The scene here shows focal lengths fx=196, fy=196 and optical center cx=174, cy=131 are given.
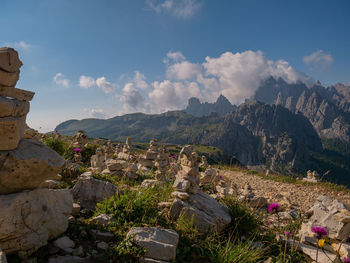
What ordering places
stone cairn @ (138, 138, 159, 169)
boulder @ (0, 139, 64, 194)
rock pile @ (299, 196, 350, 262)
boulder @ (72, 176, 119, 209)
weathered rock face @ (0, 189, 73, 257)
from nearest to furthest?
weathered rock face @ (0, 189, 73, 257)
boulder @ (0, 139, 64, 194)
rock pile @ (299, 196, 350, 262)
boulder @ (72, 176, 119, 209)
stone cairn @ (138, 138, 159, 169)

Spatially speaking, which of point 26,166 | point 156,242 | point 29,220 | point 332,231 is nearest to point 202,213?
point 156,242

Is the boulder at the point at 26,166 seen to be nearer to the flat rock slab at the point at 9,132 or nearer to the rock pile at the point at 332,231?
the flat rock slab at the point at 9,132

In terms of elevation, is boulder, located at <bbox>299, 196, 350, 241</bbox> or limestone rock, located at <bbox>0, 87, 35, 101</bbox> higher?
limestone rock, located at <bbox>0, 87, 35, 101</bbox>

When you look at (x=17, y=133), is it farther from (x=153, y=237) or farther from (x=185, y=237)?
(x=185, y=237)

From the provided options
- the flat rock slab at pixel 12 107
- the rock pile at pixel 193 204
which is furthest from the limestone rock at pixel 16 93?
the rock pile at pixel 193 204

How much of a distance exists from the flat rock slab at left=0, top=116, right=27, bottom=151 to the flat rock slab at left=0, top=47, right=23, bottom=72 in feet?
3.02

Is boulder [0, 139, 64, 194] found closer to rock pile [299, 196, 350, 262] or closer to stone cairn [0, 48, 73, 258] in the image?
stone cairn [0, 48, 73, 258]

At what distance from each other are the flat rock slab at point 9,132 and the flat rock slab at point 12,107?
9 centimetres

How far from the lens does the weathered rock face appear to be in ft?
10.9

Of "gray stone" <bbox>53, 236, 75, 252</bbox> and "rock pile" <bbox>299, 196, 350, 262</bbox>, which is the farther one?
"rock pile" <bbox>299, 196, 350, 262</bbox>

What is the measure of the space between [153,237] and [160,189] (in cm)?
326

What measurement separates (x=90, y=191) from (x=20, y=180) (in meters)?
2.43

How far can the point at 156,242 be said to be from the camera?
3.85 metres

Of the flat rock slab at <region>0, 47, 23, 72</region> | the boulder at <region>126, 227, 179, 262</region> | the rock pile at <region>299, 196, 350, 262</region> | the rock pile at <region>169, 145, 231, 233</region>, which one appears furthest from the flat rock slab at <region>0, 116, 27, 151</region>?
the rock pile at <region>299, 196, 350, 262</region>
